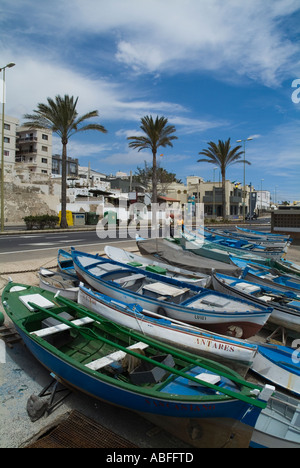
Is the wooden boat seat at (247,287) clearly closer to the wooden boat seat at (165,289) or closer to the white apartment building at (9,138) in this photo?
the wooden boat seat at (165,289)

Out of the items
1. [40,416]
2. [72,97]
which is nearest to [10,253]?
[40,416]

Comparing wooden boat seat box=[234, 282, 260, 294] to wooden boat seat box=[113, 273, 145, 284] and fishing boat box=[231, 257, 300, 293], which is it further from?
wooden boat seat box=[113, 273, 145, 284]

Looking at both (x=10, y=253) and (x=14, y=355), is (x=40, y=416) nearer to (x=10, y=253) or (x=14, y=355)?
(x=14, y=355)

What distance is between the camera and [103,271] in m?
8.55

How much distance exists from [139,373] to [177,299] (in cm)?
293

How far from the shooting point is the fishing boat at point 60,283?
7696 mm

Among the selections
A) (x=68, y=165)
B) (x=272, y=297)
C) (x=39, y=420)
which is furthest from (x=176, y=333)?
(x=68, y=165)

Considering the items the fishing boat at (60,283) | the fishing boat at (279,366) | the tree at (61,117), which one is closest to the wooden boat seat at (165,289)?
the fishing boat at (60,283)

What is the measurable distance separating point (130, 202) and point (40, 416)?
46.6 meters

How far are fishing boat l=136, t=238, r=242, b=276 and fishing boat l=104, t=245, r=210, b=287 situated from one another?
368 mm

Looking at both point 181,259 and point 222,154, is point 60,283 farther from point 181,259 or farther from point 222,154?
point 222,154

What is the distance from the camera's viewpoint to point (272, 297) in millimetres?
7941

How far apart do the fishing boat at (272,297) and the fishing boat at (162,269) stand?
0.51 m

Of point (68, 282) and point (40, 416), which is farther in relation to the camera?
point (68, 282)
